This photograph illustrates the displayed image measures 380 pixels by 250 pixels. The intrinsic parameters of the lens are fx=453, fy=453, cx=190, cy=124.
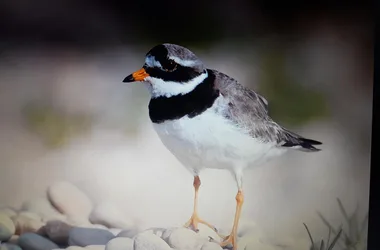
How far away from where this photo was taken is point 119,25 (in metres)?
1.49

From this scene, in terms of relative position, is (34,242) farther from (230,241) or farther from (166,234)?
(230,241)

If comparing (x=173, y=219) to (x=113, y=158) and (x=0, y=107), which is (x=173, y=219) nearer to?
(x=113, y=158)

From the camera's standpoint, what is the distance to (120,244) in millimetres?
1516

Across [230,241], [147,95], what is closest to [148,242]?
[230,241]

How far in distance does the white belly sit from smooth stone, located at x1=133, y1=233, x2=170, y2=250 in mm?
257

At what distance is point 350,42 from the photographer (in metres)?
1.54

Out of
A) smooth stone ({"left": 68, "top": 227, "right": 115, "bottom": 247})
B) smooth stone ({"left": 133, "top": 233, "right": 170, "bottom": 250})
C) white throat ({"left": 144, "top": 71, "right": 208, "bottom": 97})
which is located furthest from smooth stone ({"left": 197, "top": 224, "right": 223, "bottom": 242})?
white throat ({"left": 144, "top": 71, "right": 208, "bottom": 97})

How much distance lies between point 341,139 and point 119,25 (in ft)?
2.77

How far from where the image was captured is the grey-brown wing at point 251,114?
1495mm

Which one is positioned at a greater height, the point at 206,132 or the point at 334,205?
the point at 206,132

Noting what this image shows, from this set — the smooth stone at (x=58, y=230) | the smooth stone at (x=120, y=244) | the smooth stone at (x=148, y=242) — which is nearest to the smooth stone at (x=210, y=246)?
the smooth stone at (x=148, y=242)

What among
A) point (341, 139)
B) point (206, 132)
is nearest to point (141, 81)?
point (206, 132)

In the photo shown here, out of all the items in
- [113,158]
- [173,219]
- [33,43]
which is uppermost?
[33,43]

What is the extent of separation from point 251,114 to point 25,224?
84 centimetres
